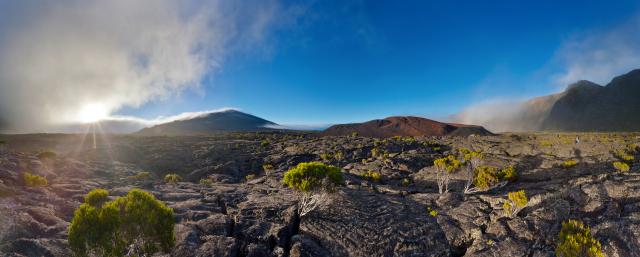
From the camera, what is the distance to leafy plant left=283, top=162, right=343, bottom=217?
2458 centimetres

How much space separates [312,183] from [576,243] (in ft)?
55.8

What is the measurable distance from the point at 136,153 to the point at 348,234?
55146 mm

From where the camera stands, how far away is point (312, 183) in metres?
24.9

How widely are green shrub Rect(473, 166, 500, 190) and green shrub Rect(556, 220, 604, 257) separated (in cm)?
1182

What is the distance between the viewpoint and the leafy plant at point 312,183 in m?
24.6

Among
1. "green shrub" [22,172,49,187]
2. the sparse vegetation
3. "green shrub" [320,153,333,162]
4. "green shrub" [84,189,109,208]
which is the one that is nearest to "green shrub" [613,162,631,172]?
the sparse vegetation

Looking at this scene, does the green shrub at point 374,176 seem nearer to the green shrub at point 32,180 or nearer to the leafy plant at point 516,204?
the leafy plant at point 516,204

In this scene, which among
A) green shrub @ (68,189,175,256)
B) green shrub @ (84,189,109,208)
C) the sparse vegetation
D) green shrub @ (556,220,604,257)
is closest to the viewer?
green shrub @ (68,189,175,256)

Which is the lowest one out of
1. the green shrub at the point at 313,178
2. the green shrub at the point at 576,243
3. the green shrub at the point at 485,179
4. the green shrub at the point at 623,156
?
the green shrub at the point at 576,243

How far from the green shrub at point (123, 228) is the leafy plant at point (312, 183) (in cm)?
1027

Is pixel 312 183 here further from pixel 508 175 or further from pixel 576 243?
pixel 508 175

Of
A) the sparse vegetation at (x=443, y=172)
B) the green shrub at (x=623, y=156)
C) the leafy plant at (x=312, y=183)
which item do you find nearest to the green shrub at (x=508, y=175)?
the sparse vegetation at (x=443, y=172)

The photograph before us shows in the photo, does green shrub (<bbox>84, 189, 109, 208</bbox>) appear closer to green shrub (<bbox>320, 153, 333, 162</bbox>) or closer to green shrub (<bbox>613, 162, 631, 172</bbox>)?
green shrub (<bbox>320, 153, 333, 162</bbox>)

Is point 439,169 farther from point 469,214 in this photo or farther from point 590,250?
point 590,250
